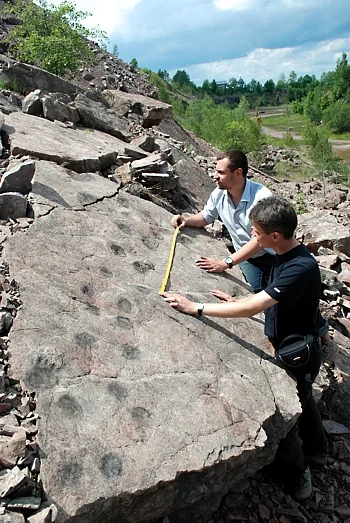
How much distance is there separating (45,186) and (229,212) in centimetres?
180

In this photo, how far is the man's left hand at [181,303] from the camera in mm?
3564

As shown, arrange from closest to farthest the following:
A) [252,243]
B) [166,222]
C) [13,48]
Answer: [252,243] < [166,222] < [13,48]

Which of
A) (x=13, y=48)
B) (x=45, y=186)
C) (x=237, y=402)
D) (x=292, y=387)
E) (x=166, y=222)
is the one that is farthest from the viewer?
(x=13, y=48)

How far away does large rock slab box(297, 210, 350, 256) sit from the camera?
9039 mm

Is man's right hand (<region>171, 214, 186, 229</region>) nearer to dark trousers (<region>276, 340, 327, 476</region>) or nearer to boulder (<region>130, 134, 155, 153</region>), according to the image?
dark trousers (<region>276, 340, 327, 476</region>)

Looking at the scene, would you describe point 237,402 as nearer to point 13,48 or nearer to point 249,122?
point 13,48

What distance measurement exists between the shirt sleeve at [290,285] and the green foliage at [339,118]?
56.3 metres

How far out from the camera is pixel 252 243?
13.7ft

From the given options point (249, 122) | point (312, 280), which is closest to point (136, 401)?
point (312, 280)

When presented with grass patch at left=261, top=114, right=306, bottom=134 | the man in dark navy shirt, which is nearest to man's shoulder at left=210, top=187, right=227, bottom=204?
the man in dark navy shirt

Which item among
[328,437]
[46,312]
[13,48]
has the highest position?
[13,48]

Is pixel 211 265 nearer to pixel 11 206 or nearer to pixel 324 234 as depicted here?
pixel 11 206

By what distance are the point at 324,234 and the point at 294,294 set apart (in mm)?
6622

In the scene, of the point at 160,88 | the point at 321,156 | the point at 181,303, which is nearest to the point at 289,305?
the point at 181,303
